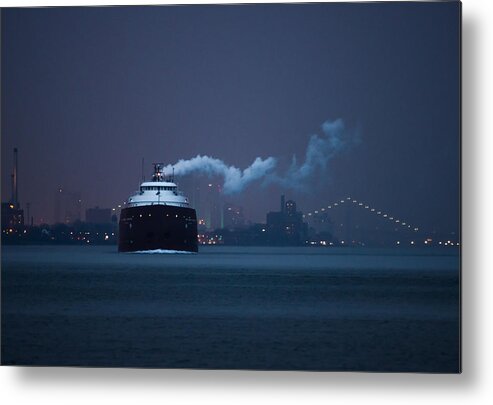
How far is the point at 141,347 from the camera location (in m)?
8.66

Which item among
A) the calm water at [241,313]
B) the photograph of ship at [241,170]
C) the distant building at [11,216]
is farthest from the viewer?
the distant building at [11,216]

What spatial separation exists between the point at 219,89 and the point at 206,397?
2.23m

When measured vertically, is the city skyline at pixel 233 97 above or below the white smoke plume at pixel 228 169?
above

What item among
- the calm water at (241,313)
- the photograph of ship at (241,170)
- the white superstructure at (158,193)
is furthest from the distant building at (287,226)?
the white superstructure at (158,193)

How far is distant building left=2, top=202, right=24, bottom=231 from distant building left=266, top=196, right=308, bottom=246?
1.77m

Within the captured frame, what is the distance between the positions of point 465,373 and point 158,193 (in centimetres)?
254

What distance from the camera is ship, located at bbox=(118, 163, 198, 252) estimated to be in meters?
9.38

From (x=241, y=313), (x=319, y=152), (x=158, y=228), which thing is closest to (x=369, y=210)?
(x=319, y=152)

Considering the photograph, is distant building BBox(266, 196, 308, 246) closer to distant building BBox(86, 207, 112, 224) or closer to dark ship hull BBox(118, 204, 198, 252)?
dark ship hull BBox(118, 204, 198, 252)

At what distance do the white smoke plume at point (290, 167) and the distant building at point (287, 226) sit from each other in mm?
179

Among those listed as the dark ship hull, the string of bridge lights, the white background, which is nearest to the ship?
the dark ship hull

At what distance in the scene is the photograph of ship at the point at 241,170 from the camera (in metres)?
8.46

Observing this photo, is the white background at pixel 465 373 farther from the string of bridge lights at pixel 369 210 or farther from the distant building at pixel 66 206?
the distant building at pixel 66 206

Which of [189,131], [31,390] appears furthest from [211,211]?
[31,390]
